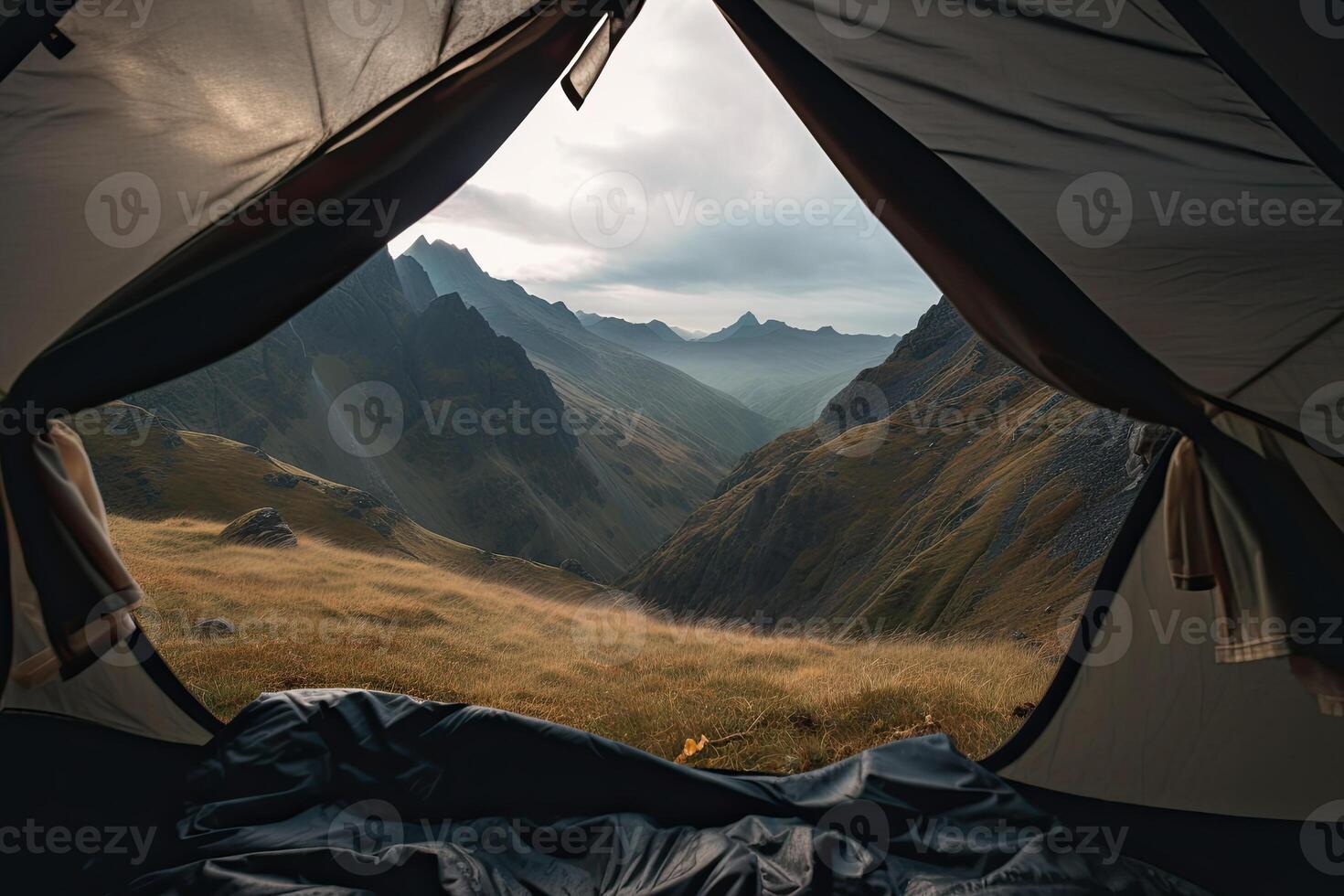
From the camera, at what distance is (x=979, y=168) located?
10.3 feet

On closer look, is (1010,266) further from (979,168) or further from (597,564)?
(597,564)

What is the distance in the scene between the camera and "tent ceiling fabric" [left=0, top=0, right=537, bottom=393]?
327 centimetres

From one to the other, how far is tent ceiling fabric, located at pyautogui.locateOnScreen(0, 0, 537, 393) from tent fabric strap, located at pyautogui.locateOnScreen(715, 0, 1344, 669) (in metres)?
1.83

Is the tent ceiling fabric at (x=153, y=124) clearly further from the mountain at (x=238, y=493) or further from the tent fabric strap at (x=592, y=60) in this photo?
the mountain at (x=238, y=493)

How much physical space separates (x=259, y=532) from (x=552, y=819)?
16.9m

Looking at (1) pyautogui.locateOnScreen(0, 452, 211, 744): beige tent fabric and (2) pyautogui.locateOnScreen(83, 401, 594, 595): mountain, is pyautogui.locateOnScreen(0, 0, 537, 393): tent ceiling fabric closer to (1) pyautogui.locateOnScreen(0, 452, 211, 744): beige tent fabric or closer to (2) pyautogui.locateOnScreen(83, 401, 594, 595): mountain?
(1) pyautogui.locateOnScreen(0, 452, 211, 744): beige tent fabric

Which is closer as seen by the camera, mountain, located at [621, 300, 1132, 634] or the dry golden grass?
the dry golden grass

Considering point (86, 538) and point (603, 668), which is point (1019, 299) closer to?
point (86, 538)

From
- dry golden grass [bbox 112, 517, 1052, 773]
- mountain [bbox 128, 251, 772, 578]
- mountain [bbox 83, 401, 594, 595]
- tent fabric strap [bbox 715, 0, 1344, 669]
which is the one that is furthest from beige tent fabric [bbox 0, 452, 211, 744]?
mountain [bbox 128, 251, 772, 578]

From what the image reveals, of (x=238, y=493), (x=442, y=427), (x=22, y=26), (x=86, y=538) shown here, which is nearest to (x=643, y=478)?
(x=442, y=427)

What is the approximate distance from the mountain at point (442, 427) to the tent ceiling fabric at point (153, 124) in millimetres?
80048

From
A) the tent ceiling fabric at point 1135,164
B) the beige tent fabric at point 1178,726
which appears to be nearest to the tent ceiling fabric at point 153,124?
the tent ceiling fabric at point 1135,164

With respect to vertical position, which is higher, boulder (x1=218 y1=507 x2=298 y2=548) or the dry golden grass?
the dry golden grass

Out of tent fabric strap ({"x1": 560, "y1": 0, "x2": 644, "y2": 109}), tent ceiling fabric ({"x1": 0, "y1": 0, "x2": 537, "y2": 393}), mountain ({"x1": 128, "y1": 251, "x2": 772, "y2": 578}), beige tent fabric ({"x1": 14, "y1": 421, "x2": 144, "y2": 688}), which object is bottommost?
mountain ({"x1": 128, "y1": 251, "x2": 772, "y2": 578})
